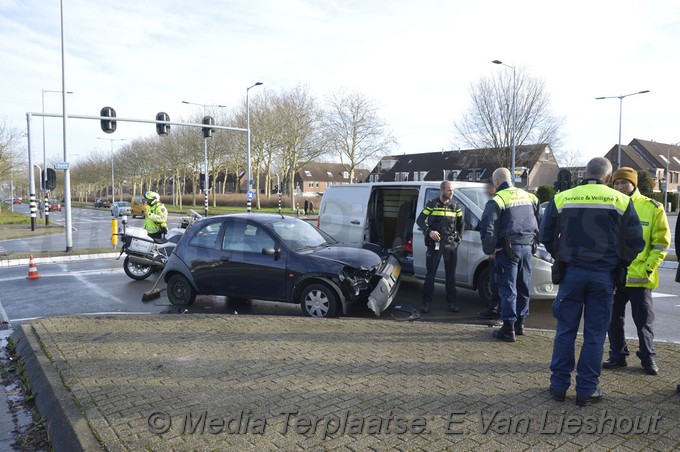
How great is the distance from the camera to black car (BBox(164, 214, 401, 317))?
21.9 ft

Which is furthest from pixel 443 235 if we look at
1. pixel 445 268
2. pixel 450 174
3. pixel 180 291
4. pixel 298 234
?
pixel 450 174

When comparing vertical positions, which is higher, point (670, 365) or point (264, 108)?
point (264, 108)

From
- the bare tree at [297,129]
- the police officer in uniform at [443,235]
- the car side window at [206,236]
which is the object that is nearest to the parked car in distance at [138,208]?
the bare tree at [297,129]

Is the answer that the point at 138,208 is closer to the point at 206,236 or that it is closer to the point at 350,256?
the point at 206,236

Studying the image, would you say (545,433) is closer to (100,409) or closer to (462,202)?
(100,409)

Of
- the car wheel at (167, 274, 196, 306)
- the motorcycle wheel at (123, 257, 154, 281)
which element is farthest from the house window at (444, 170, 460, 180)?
the car wheel at (167, 274, 196, 306)

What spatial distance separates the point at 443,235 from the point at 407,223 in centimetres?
223

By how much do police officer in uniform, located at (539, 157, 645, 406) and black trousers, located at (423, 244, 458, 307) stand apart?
325cm

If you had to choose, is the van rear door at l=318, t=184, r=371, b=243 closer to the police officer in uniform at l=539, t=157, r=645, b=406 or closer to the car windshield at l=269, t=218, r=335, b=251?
the car windshield at l=269, t=218, r=335, b=251

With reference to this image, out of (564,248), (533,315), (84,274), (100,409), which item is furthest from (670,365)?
(84,274)

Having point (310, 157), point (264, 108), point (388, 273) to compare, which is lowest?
point (388, 273)

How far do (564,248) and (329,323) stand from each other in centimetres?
316

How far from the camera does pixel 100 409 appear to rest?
3.79m

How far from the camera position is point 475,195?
7941 mm
